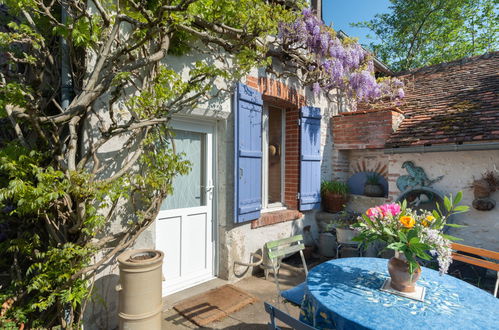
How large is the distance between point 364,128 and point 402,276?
3.69 meters

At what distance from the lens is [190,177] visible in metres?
3.45

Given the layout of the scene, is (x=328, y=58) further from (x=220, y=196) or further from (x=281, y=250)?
(x=281, y=250)

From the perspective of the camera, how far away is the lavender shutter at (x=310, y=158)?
181 inches

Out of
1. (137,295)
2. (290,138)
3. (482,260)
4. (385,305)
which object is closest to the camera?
(385,305)

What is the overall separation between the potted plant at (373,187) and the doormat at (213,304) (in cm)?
296

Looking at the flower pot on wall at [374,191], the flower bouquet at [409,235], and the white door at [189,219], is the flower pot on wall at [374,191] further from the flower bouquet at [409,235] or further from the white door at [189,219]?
the flower bouquet at [409,235]

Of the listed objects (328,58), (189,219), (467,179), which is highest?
(328,58)

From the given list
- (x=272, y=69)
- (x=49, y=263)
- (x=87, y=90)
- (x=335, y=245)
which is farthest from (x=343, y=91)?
(x=49, y=263)

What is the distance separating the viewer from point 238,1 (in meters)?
3.01

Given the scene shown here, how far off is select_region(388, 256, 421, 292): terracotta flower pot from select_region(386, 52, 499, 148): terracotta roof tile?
9.78 feet

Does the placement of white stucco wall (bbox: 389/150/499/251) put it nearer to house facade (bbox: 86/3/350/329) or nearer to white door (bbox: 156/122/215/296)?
house facade (bbox: 86/3/350/329)

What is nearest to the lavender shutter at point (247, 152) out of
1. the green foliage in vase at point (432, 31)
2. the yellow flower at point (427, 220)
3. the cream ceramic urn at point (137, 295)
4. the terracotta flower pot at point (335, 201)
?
the cream ceramic urn at point (137, 295)

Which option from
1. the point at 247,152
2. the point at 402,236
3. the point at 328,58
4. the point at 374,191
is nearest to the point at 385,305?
the point at 402,236

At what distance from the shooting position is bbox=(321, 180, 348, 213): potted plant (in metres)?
5.02
